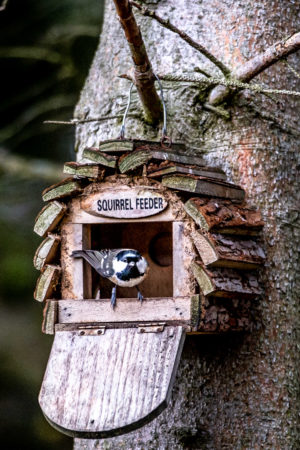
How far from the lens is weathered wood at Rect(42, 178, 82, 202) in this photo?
2.72 metres

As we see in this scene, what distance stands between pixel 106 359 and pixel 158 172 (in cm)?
63

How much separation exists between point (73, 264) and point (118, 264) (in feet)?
0.59

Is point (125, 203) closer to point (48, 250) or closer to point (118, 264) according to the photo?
point (118, 264)

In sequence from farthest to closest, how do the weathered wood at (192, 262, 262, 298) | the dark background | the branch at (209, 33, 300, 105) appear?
the dark background
the branch at (209, 33, 300, 105)
the weathered wood at (192, 262, 262, 298)

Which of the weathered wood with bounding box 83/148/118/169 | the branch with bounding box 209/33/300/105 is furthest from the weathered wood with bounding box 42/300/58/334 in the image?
the branch with bounding box 209/33/300/105

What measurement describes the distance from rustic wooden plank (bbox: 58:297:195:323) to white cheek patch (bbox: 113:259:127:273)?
101mm

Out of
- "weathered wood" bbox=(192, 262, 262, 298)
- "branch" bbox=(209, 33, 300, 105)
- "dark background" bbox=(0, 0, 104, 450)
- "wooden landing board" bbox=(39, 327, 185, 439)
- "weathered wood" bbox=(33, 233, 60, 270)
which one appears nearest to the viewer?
"wooden landing board" bbox=(39, 327, 185, 439)

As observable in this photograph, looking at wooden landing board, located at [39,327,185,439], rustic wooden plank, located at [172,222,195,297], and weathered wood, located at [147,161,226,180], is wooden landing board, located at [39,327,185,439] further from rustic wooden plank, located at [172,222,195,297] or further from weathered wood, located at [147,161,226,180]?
weathered wood, located at [147,161,226,180]

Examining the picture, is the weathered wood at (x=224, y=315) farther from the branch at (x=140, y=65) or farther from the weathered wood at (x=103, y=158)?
the branch at (x=140, y=65)

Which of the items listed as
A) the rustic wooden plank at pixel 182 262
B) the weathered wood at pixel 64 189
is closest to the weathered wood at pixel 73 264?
the weathered wood at pixel 64 189

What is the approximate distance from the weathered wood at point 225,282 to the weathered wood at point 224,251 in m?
0.03

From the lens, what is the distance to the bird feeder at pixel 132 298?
2455mm

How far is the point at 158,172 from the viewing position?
2635mm

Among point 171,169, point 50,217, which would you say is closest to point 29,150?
point 50,217
